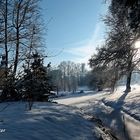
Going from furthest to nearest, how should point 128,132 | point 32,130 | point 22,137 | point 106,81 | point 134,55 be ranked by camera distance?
point 106,81
point 134,55
point 128,132
point 32,130
point 22,137

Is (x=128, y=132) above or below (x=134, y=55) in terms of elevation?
below

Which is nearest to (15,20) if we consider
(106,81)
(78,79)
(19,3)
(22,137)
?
(19,3)

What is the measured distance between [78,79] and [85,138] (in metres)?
170

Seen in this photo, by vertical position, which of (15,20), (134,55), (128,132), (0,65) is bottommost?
(128,132)

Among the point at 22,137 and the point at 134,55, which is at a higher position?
the point at 134,55

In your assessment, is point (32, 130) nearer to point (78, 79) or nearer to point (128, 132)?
point (128, 132)

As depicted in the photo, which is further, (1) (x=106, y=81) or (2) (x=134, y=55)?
(1) (x=106, y=81)

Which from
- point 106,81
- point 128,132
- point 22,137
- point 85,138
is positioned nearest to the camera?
point 22,137

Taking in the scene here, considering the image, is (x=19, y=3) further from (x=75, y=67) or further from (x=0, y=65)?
(x=75, y=67)

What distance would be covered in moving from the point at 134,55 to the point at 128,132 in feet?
46.6

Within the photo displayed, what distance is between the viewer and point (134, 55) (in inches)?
1115

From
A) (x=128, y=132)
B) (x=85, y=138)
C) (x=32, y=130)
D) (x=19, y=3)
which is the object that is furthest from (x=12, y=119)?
(x=19, y=3)

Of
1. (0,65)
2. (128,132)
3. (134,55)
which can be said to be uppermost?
(134,55)

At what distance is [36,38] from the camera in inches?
1043
